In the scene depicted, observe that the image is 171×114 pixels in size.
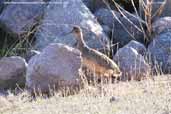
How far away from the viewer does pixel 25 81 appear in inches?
380

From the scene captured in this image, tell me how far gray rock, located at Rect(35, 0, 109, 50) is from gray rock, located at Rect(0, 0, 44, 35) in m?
0.32

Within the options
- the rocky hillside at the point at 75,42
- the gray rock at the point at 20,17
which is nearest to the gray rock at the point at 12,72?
the rocky hillside at the point at 75,42

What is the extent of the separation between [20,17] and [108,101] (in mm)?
5499

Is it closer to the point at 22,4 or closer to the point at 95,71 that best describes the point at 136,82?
the point at 95,71

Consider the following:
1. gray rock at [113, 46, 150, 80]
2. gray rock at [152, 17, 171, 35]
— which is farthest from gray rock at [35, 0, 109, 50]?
gray rock at [113, 46, 150, 80]

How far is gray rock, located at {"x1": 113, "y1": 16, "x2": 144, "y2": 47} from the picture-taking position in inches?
436

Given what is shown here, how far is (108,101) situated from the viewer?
6.80m

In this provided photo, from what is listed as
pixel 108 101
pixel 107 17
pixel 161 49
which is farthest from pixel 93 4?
pixel 108 101

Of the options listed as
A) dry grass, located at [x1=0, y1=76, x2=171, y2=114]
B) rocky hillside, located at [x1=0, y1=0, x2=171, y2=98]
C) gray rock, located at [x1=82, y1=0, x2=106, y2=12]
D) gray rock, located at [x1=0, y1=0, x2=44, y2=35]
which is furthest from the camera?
gray rock, located at [x1=82, y1=0, x2=106, y2=12]

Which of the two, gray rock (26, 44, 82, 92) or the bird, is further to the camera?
the bird

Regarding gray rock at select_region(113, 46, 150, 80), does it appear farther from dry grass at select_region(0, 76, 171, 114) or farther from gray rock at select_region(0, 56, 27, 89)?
gray rock at select_region(0, 56, 27, 89)

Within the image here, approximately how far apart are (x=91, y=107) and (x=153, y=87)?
182cm

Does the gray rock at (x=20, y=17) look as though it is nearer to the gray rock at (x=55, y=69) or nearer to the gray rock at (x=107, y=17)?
the gray rock at (x=107, y=17)

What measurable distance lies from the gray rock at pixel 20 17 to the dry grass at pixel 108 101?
3419 mm
